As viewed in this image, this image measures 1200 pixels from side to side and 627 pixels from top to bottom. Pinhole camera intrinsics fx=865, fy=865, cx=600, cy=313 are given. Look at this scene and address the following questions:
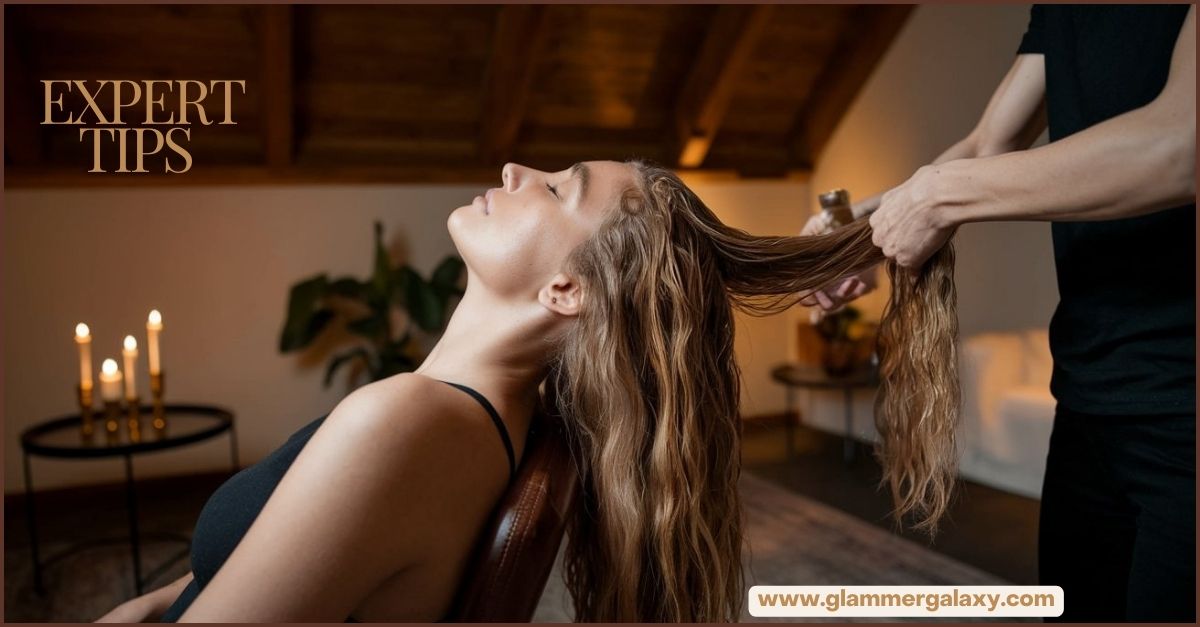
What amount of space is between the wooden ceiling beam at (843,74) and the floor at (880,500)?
5.94ft

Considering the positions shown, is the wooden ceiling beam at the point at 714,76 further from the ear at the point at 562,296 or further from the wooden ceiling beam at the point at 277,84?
the ear at the point at 562,296

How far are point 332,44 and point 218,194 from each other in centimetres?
90

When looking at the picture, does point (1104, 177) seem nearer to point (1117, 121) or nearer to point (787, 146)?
point (1117, 121)

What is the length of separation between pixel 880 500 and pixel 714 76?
7.52 feet

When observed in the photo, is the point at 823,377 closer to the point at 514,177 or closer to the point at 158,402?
the point at 158,402

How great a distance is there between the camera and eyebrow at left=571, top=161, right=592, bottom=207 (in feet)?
3.93

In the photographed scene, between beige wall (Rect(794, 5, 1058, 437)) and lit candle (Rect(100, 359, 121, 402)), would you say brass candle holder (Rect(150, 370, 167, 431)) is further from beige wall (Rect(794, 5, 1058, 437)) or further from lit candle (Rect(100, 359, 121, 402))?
beige wall (Rect(794, 5, 1058, 437))

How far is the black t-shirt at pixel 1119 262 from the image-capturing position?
1085 mm

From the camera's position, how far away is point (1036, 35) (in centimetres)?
133

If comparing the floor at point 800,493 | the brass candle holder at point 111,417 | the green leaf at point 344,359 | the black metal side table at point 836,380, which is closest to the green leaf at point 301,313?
the green leaf at point 344,359

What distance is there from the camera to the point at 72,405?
391 cm

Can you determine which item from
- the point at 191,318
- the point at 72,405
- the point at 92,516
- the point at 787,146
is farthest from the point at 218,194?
the point at 787,146

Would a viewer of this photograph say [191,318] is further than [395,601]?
Yes

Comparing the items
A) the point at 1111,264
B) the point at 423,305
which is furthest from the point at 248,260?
the point at 1111,264
